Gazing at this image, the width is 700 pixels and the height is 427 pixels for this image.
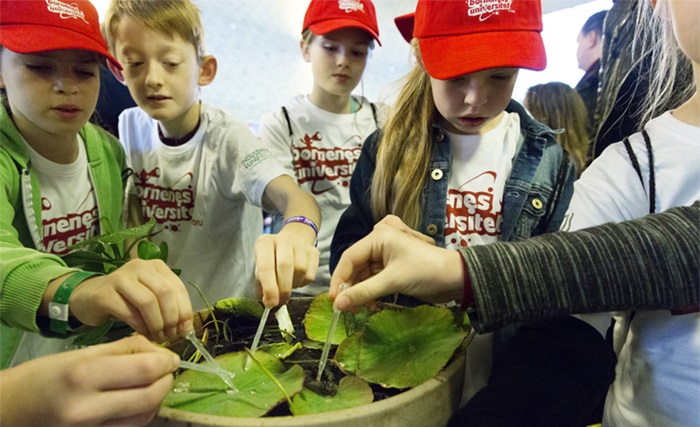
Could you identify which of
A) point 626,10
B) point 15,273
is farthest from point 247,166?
point 626,10

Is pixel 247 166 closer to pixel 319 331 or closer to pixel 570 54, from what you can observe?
pixel 319 331

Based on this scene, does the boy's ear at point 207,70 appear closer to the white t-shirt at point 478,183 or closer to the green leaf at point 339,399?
the white t-shirt at point 478,183

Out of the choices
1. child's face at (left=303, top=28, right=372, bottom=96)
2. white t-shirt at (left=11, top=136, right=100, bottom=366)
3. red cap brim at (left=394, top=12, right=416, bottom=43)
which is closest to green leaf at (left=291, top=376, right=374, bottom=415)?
white t-shirt at (left=11, top=136, right=100, bottom=366)

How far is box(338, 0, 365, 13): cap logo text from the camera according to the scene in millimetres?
721

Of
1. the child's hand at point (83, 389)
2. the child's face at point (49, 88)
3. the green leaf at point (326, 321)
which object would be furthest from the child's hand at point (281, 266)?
the child's face at point (49, 88)

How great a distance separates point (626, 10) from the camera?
1.20 feet

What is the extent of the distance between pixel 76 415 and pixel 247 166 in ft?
1.41

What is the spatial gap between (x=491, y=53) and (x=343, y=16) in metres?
0.38

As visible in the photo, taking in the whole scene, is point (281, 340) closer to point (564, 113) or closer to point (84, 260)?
point (84, 260)

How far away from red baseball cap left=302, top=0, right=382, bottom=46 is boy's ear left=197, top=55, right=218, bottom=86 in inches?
7.6

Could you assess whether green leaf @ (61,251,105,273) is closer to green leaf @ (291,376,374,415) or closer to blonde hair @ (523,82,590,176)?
green leaf @ (291,376,374,415)

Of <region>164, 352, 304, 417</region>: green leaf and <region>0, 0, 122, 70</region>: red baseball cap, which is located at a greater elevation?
<region>0, 0, 122, 70</region>: red baseball cap

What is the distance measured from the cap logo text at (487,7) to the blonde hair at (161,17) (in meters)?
0.38

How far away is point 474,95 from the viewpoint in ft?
1.47
